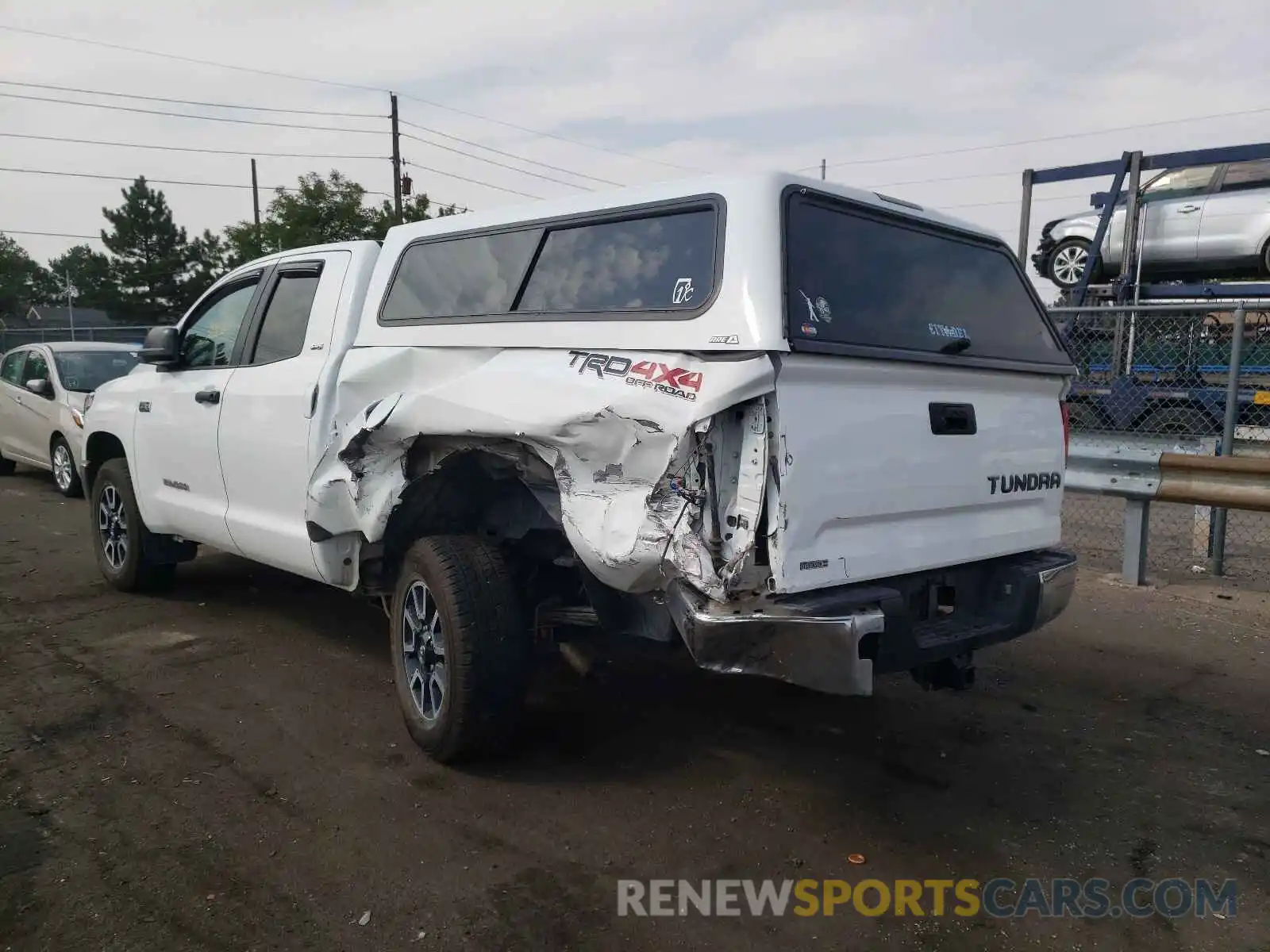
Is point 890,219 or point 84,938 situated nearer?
point 84,938

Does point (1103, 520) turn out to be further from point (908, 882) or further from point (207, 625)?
point (207, 625)

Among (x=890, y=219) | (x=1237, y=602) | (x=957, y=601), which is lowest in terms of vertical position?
(x=1237, y=602)

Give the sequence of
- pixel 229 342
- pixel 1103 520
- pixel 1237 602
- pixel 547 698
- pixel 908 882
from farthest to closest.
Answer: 1. pixel 1103 520
2. pixel 1237 602
3. pixel 229 342
4. pixel 547 698
5. pixel 908 882

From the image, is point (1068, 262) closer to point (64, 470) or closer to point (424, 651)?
point (424, 651)

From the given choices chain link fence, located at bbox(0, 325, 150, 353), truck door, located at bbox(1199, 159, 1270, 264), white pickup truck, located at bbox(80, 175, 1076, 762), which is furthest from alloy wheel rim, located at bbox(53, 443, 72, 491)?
chain link fence, located at bbox(0, 325, 150, 353)

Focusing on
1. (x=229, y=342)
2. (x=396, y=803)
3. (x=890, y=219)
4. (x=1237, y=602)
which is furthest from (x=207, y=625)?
(x=1237, y=602)

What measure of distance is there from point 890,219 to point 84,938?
3.56 metres

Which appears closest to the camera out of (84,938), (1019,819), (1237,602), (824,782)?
(84,938)

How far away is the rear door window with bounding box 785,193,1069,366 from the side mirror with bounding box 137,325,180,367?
3.96m

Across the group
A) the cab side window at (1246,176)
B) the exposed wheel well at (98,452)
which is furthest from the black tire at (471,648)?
the cab side window at (1246,176)

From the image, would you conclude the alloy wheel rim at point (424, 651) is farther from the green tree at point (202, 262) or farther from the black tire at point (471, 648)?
the green tree at point (202, 262)

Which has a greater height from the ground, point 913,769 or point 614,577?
point 614,577

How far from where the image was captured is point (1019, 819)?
12.1 ft

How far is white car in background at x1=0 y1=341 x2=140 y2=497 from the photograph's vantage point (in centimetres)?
1055
